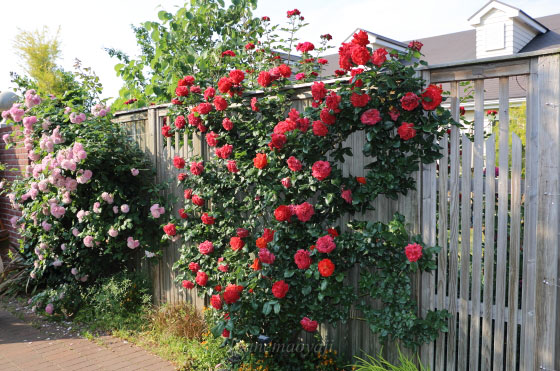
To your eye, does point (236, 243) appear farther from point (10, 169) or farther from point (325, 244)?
point (10, 169)

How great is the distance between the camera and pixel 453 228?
2969 millimetres

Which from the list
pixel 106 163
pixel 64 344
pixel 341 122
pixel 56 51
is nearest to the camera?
pixel 341 122

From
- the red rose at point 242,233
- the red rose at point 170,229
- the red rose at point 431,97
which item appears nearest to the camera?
the red rose at point 431,97

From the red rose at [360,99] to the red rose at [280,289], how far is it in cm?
130

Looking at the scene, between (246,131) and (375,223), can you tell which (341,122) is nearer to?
(375,223)

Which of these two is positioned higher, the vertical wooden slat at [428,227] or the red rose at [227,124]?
the red rose at [227,124]

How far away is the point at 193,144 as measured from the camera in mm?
4566

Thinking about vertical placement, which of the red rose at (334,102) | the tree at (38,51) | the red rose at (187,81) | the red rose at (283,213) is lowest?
the red rose at (283,213)

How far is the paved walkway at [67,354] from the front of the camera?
12.9 feet

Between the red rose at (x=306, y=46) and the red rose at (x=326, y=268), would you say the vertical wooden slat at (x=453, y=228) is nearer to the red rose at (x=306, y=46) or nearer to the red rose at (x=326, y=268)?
the red rose at (x=326, y=268)

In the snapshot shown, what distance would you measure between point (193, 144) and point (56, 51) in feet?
53.9


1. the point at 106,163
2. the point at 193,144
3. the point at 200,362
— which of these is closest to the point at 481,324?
the point at 200,362

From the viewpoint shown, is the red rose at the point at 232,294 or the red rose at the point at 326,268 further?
the red rose at the point at 232,294

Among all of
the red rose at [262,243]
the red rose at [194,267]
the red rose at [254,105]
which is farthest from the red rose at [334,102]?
the red rose at [194,267]
